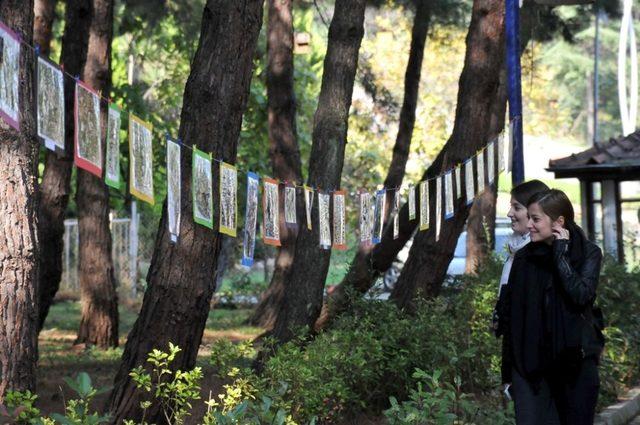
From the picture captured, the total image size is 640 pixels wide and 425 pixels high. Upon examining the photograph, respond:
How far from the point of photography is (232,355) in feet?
26.0

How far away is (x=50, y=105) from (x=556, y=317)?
9.29ft

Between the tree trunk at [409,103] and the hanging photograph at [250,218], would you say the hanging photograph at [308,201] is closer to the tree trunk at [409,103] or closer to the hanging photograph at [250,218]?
the hanging photograph at [250,218]

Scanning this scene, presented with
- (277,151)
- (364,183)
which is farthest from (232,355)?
(364,183)

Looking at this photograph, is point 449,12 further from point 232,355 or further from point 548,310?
point 548,310

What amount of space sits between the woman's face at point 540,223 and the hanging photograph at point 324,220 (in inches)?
217

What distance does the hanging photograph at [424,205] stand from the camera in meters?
13.0

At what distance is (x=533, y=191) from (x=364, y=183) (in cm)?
2937

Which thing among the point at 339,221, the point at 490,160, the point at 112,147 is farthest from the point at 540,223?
the point at 490,160

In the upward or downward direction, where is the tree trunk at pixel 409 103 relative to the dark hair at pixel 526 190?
upward

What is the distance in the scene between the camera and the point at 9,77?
20.7 feet

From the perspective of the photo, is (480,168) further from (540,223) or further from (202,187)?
(540,223)

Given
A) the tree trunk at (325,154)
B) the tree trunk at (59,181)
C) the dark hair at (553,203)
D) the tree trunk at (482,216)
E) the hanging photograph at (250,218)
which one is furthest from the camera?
the tree trunk at (482,216)

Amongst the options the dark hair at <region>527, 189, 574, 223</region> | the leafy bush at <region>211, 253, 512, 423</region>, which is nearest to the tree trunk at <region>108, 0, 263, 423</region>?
the leafy bush at <region>211, 253, 512, 423</region>

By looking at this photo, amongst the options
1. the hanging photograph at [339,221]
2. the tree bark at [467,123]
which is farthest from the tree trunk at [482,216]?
the hanging photograph at [339,221]
